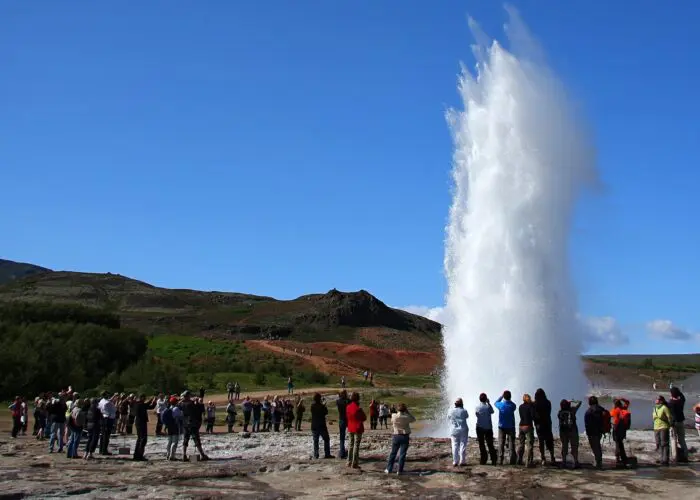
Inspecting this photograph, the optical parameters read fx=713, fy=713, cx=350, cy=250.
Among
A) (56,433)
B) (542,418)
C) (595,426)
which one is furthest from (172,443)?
(595,426)

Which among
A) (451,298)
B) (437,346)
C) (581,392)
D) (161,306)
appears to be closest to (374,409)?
(451,298)

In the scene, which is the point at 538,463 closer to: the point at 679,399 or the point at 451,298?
the point at 679,399

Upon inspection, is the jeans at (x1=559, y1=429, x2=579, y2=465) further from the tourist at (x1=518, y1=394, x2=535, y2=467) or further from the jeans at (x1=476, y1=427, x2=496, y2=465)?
the jeans at (x1=476, y1=427, x2=496, y2=465)

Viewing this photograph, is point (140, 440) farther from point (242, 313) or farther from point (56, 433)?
point (242, 313)

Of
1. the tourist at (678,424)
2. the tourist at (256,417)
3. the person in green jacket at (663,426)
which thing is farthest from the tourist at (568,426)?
the tourist at (256,417)

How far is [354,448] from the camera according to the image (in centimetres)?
1437

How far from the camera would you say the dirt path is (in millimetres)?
70875

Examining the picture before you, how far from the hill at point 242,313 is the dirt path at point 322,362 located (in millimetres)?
18102

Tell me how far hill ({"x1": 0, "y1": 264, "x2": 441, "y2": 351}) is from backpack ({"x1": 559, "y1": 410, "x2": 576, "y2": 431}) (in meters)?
81.3

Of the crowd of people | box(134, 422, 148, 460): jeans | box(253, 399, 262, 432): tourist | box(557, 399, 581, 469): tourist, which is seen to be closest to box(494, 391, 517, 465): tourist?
the crowd of people

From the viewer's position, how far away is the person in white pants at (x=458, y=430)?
45.6 ft

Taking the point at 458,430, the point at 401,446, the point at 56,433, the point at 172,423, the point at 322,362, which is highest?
the point at 322,362

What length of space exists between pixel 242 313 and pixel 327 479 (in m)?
113

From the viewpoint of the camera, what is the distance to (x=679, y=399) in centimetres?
1501
